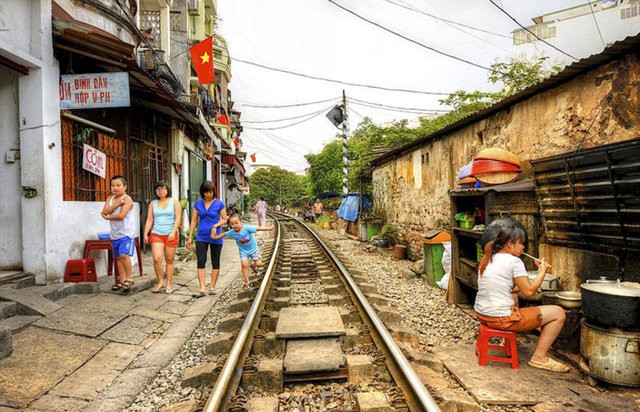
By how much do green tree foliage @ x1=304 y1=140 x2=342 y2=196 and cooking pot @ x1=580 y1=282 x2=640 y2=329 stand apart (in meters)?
35.0

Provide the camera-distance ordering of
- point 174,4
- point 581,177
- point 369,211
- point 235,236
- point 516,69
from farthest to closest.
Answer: point 369,211 < point 174,4 < point 516,69 < point 235,236 < point 581,177

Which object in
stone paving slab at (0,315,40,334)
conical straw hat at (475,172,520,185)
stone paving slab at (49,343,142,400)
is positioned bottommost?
stone paving slab at (49,343,142,400)

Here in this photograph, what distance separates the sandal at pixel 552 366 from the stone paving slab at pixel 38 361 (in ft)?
14.0

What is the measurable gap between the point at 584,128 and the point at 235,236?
16.3 ft

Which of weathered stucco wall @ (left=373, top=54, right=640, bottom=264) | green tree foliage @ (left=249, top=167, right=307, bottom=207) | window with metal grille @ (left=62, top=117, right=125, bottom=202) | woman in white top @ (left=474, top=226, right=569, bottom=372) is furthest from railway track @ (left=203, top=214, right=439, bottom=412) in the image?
green tree foliage @ (left=249, top=167, right=307, bottom=207)

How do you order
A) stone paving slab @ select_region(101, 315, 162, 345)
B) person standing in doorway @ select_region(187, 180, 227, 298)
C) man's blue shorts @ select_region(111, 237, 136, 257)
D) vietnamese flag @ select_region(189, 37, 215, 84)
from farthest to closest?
vietnamese flag @ select_region(189, 37, 215, 84) → person standing in doorway @ select_region(187, 180, 227, 298) → man's blue shorts @ select_region(111, 237, 136, 257) → stone paving slab @ select_region(101, 315, 162, 345)

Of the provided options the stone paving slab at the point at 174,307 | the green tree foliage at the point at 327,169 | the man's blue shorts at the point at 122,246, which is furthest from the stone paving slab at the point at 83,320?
the green tree foliage at the point at 327,169

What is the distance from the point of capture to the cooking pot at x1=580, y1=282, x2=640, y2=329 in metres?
3.07

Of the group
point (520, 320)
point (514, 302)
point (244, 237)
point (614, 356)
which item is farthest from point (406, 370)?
point (244, 237)

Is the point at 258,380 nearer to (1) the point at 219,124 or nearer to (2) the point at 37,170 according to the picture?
(2) the point at 37,170

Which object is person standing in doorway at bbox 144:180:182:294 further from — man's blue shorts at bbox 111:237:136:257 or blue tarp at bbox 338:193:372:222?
blue tarp at bbox 338:193:372:222

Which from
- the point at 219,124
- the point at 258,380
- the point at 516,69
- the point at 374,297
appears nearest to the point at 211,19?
the point at 219,124

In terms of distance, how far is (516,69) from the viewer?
14.8 m

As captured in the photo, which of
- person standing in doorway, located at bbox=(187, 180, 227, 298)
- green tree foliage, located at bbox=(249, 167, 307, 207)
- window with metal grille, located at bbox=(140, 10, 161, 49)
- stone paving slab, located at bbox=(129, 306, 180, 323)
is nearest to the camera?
stone paving slab, located at bbox=(129, 306, 180, 323)
